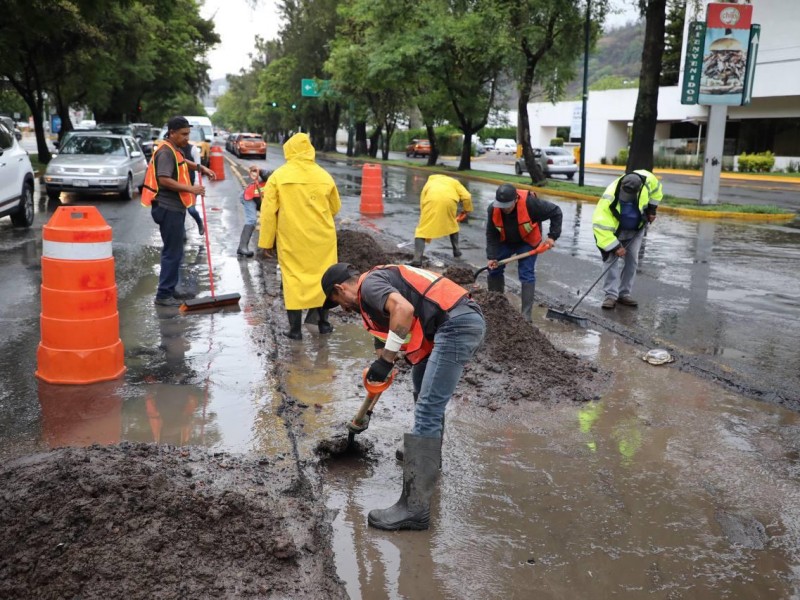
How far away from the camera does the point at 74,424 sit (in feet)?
15.7

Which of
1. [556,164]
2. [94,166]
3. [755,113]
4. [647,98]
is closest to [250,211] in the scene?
[94,166]

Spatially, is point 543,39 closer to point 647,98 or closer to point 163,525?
point 647,98

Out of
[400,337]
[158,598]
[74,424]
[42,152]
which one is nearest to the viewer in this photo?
[158,598]

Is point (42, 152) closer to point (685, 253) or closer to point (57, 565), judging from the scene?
point (685, 253)

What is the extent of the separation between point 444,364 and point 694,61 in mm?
21470

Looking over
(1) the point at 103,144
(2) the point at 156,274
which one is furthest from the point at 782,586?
(1) the point at 103,144

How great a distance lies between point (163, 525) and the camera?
3227 mm

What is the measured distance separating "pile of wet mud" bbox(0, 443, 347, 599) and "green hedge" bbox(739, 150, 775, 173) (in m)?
39.6

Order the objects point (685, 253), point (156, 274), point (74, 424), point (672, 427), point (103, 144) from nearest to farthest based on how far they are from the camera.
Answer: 1. point (74, 424)
2. point (672, 427)
3. point (156, 274)
4. point (685, 253)
5. point (103, 144)

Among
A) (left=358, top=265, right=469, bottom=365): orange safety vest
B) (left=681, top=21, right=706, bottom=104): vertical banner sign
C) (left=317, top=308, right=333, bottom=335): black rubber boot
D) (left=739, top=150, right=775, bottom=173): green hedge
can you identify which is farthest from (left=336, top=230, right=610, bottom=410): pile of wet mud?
(left=739, top=150, right=775, bottom=173): green hedge

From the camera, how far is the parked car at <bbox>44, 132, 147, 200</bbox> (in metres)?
17.7

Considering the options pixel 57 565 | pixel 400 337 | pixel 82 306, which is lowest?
pixel 57 565

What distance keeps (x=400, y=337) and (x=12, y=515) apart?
1.80m

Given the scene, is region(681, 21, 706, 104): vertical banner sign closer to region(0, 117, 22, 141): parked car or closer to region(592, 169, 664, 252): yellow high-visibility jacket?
region(592, 169, 664, 252): yellow high-visibility jacket
